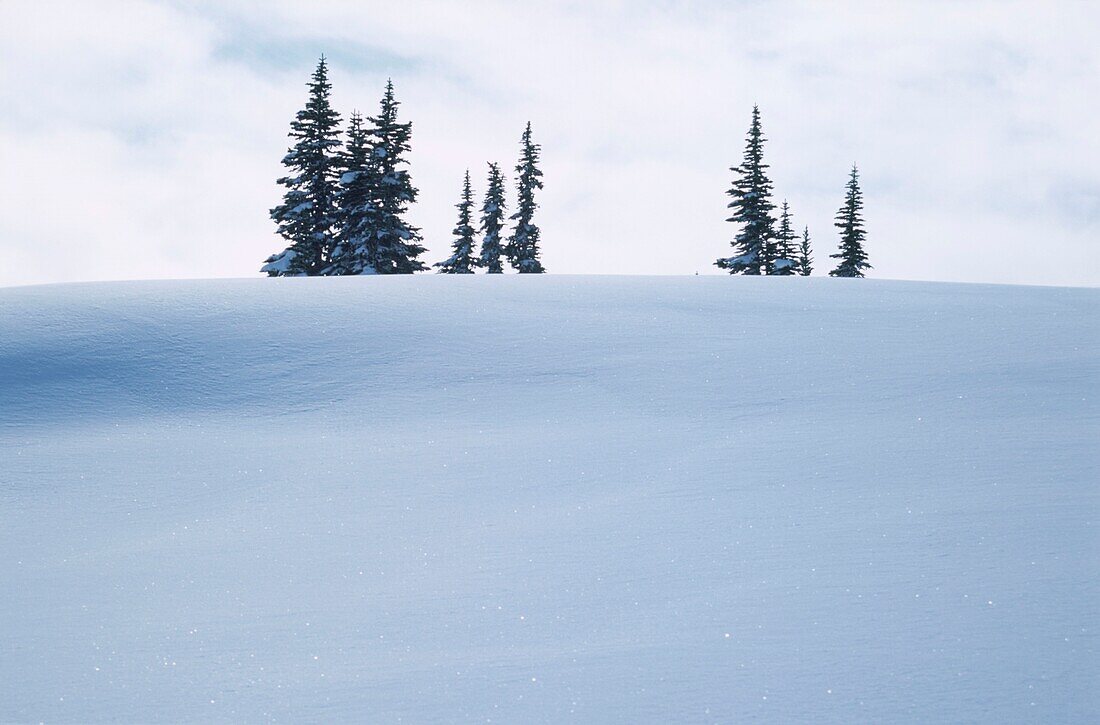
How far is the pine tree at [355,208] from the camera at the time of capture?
31.2 metres

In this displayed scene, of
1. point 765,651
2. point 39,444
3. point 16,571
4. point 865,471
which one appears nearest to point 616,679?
point 765,651

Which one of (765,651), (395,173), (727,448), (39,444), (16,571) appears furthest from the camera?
(395,173)

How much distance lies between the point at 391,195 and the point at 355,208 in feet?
4.61

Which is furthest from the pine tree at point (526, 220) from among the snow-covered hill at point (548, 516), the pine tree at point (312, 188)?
the snow-covered hill at point (548, 516)

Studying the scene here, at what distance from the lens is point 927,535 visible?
3963 mm

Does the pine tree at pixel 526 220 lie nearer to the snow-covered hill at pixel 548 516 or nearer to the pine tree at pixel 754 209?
the pine tree at pixel 754 209

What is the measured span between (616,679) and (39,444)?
4.95 m

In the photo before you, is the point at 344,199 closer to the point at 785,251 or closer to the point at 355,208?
the point at 355,208

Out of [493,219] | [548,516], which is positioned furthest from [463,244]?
[548,516]

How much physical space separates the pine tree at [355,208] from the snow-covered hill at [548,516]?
2256cm

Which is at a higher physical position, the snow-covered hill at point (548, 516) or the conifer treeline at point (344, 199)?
the conifer treeline at point (344, 199)

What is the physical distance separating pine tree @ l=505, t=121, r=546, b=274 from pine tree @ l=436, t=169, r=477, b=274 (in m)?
1.76

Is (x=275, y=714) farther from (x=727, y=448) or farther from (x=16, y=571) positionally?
(x=727, y=448)

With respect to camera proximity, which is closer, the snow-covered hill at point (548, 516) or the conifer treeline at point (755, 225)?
the snow-covered hill at point (548, 516)
